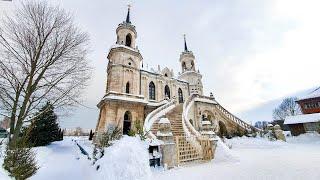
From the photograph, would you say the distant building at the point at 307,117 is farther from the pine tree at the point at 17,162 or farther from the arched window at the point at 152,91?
the pine tree at the point at 17,162

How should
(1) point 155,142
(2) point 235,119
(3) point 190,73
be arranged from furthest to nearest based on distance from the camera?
(3) point 190,73
(2) point 235,119
(1) point 155,142

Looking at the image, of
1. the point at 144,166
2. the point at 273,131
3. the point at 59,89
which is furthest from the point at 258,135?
the point at 59,89

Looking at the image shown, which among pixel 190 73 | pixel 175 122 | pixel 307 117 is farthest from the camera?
pixel 190 73

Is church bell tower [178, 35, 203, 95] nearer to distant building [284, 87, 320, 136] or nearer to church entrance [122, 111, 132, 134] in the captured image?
church entrance [122, 111, 132, 134]

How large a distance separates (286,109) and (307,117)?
33.5 meters

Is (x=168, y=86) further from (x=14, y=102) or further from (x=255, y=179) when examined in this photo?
(x=255, y=179)

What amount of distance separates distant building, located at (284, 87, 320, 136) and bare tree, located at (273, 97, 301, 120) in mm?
25920

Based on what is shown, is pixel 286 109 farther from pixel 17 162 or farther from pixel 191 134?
pixel 17 162

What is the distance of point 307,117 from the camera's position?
1187 inches

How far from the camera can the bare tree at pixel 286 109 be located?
56669 millimetres

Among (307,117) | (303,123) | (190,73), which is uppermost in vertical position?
(190,73)

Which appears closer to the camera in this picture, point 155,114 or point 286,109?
point 155,114

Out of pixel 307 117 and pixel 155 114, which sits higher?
pixel 307 117

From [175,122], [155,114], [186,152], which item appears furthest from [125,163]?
[155,114]
